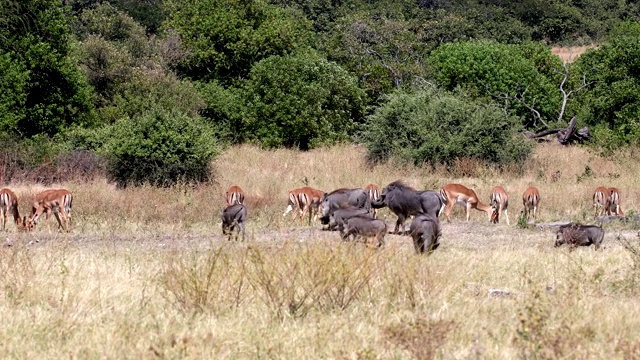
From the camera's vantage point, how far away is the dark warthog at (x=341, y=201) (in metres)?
17.0

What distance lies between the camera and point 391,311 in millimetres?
8594

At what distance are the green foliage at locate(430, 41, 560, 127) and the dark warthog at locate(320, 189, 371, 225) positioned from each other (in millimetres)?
21555

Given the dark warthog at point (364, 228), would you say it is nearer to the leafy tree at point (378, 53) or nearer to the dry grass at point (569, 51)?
the leafy tree at point (378, 53)

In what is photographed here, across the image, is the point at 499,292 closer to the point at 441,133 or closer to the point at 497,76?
the point at 441,133

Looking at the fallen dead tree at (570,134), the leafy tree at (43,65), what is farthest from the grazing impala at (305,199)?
the fallen dead tree at (570,134)

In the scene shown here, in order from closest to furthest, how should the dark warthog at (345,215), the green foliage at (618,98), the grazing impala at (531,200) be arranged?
the dark warthog at (345,215)
the grazing impala at (531,200)
the green foliage at (618,98)

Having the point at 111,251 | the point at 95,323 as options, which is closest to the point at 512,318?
the point at 95,323

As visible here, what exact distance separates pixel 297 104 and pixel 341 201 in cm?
1755

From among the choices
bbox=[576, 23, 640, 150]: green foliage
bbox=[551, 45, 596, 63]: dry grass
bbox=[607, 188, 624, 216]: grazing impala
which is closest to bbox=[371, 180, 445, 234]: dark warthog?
bbox=[607, 188, 624, 216]: grazing impala

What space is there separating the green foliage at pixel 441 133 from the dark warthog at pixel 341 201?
10.8 meters

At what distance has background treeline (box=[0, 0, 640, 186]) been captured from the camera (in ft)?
86.5

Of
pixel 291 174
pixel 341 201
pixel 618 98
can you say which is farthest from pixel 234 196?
pixel 618 98

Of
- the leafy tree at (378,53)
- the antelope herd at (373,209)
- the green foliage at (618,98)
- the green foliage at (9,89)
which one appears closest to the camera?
the antelope herd at (373,209)

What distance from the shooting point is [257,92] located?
35.5 meters
